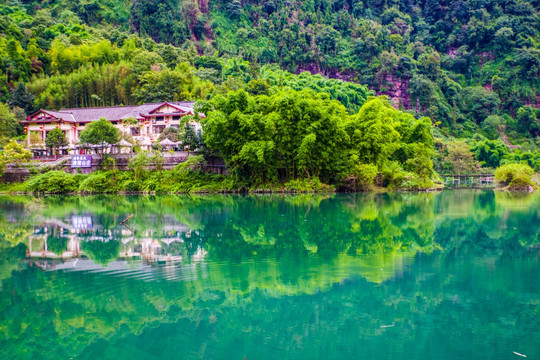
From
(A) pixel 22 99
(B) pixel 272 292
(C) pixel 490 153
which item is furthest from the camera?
(C) pixel 490 153

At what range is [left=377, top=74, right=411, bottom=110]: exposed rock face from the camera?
293 ft

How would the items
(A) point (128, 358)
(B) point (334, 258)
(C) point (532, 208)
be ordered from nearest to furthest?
(A) point (128, 358)
(B) point (334, 258)
(C) point (532, 208)

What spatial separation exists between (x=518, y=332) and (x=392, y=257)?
5086 mm

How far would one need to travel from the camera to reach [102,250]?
536 inches

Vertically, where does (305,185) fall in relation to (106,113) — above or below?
below

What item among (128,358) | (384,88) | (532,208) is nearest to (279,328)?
(128,358)

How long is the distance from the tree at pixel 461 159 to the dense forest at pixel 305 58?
6.4 inches

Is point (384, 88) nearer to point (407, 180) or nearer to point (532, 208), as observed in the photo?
point (407, 180)

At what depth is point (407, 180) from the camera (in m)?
39.5

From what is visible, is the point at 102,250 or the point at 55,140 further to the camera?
the point at 55,140

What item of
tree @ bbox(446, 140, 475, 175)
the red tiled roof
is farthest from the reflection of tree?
tree @ bbox(446, 140, 475, 175)

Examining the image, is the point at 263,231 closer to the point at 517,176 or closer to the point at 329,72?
the point at 517,176

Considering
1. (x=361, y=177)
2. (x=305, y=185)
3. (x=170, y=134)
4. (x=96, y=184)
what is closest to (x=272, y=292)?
(x=305, y=185)

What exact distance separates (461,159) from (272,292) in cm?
5321
